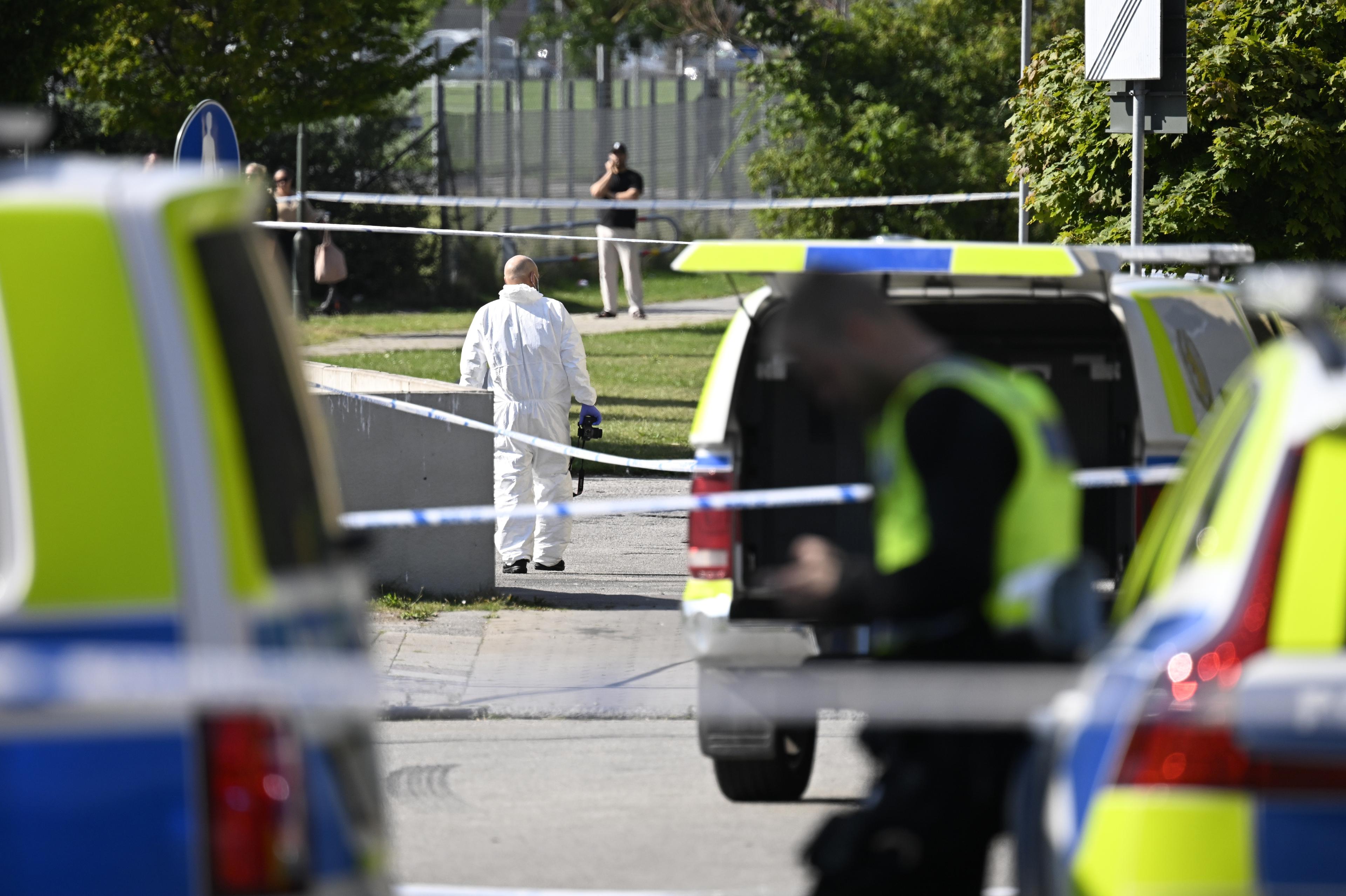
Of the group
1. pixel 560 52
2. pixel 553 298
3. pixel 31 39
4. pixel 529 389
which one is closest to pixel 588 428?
pixel 529 389

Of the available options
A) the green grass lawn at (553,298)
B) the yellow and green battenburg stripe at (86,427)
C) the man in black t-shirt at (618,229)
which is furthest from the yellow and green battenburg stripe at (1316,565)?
the man in black t-shirt at (618,229)

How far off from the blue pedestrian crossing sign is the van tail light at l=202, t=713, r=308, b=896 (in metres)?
7.28

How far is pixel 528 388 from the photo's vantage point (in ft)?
33.6

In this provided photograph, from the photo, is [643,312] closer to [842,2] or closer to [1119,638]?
[842,2]

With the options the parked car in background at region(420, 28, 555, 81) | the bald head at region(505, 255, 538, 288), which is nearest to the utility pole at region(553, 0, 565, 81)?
the parked car in background at region(420, 28, 555, 81)

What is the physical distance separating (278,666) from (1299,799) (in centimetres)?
161

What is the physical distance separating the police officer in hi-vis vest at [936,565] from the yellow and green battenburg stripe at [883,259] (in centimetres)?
191

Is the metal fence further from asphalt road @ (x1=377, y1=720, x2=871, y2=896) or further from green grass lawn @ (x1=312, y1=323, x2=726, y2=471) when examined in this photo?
asphalt road @ (x1=377, y1=720, x2=871, y2=896)

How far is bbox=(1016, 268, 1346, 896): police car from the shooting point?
2957 mm

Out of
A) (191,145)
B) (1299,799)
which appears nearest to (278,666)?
(1299,799)

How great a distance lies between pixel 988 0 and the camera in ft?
78.0

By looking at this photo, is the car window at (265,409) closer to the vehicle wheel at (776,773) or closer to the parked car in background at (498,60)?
the vehicle wheel at (776,773)

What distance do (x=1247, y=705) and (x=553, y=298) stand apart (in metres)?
19.2

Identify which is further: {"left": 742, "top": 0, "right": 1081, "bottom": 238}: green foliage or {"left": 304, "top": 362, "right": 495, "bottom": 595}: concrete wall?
{"left": 742, "top": 0, "right": 1081, "bottom": 238}: green foliage
